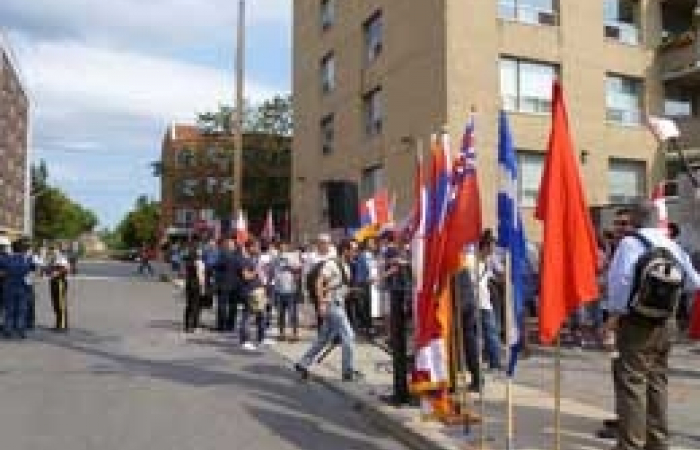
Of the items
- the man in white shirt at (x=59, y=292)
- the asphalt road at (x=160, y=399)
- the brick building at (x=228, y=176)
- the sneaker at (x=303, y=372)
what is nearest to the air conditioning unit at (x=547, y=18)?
the asphalt road at (x=160, y=399)

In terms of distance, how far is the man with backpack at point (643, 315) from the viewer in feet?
26.0

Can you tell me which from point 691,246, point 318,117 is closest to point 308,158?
point 318,117

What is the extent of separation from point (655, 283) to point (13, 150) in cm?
10291

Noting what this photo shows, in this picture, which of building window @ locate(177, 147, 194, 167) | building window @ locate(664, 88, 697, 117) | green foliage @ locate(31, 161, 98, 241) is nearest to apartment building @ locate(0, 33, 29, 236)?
green foliage @ locate(31, 161, 98, 241)

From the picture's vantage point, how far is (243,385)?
13.4 metres

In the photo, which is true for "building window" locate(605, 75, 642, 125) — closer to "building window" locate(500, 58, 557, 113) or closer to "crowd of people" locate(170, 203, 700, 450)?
"building window" locate(500, 58, 557, 113)

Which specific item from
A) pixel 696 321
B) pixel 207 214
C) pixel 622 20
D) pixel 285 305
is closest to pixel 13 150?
pixel 207 214

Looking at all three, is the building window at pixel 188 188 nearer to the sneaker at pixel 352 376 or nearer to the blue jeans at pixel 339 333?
the blue jeans at pixel 339 333

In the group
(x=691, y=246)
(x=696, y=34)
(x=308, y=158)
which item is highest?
(x=696, y=34)

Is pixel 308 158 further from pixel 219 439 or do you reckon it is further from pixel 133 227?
pixel 133 227

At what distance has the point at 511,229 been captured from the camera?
8922 millimetres

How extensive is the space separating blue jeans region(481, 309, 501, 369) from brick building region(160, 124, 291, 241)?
4719 cm

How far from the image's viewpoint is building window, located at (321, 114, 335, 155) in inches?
1592

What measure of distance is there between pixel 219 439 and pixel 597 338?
8.75 meters
